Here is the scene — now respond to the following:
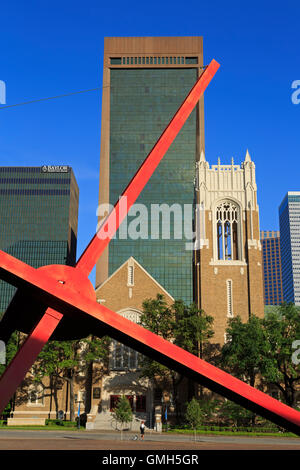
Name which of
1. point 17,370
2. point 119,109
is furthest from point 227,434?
point 119,109

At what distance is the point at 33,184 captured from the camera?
134375 mm

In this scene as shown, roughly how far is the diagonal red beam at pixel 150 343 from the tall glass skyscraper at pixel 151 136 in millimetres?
98618

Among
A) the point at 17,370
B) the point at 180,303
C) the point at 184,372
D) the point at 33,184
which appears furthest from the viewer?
the point at 33,184

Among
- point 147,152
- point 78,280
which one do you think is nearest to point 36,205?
point 147,152

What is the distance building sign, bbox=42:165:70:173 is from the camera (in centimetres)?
13400

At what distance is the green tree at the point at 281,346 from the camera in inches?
1827

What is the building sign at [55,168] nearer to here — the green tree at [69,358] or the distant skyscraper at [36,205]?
the distant skyscraper at [36,205]

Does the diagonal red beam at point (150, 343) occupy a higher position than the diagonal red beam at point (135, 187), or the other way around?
the diagonal red beam at point (135, 187)

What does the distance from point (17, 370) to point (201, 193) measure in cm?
4995

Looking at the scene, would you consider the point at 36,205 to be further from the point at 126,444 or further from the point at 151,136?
the point at 126,444

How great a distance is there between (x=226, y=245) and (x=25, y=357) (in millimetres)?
49450

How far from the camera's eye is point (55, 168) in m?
135

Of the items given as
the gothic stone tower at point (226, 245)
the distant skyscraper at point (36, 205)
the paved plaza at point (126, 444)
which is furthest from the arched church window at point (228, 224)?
the distant skyscraper at point (36, 205)
